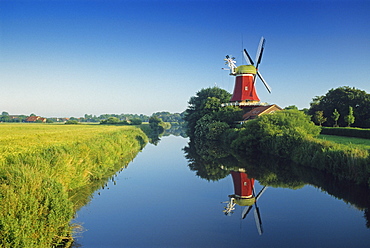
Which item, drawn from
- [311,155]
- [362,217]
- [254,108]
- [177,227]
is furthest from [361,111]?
[177,227]

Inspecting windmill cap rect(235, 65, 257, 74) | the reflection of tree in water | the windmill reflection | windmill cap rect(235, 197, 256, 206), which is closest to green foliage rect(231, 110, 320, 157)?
the reflection of tree in water

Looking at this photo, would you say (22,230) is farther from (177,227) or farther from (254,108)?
(254,108)

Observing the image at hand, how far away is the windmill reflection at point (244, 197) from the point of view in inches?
429

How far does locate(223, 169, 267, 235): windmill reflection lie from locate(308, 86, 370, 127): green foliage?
29202 mm

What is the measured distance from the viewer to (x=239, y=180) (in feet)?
54.7

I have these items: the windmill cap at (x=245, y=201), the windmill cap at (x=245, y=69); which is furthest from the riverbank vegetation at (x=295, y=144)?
the windmill cap at (x=245, y=69)

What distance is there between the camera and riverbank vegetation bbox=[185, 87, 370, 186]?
1396cm

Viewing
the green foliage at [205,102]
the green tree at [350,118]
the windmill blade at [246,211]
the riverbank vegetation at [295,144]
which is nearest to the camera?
the windmill blade at [246,211]

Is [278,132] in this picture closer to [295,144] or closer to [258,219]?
[295,144]

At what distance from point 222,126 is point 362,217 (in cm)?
2797

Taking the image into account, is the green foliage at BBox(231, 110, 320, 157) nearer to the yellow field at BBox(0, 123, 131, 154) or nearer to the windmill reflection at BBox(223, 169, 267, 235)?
the windmill reflection at BBox(223, 169, 267, 235)

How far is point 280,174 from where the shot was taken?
1734 centimetres

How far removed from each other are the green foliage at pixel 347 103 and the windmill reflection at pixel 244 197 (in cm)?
Answer: 2920

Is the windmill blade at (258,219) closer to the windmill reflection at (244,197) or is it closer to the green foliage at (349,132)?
the windmill reflection at (244,197)
